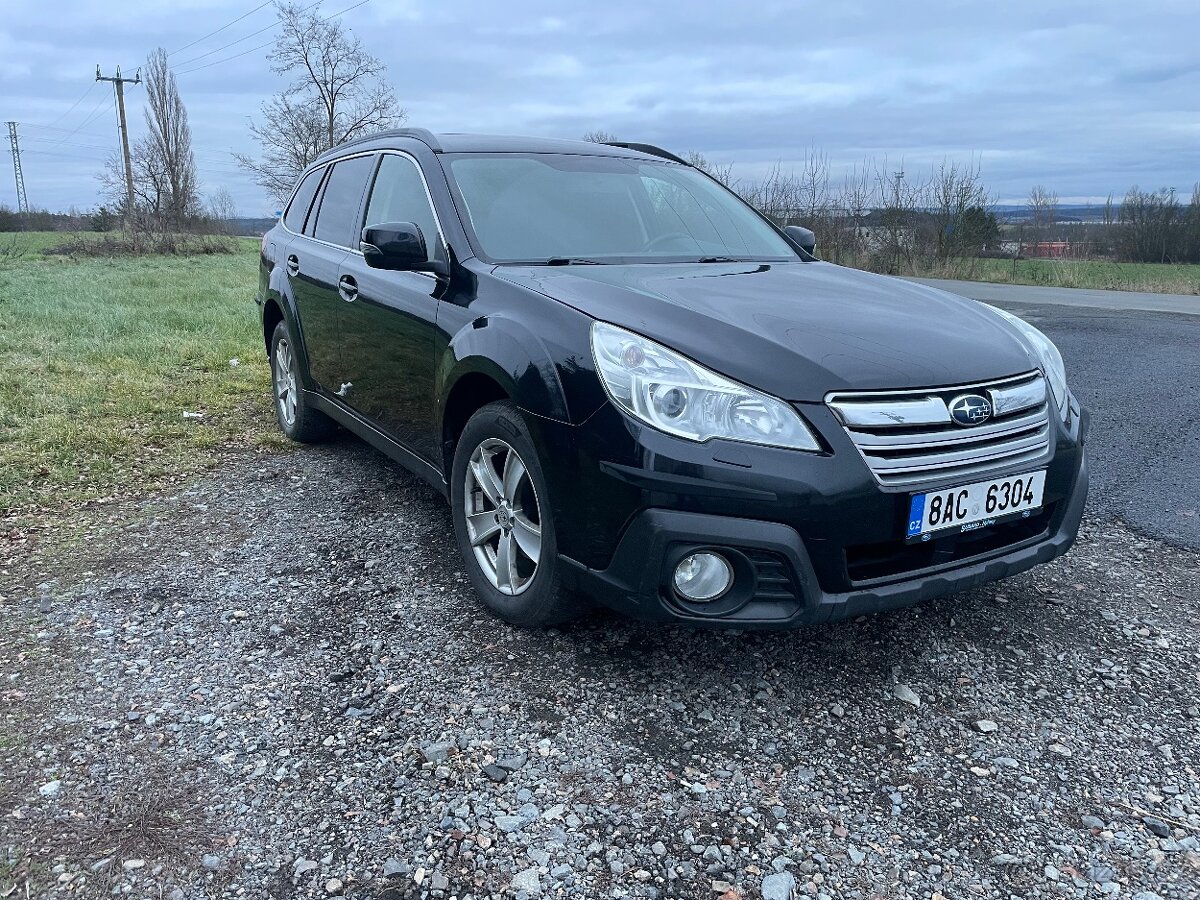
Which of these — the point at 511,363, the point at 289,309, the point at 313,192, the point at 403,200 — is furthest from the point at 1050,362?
the point at 313,192

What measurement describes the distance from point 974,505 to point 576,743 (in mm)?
1316

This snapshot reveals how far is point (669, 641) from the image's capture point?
3.06 meters

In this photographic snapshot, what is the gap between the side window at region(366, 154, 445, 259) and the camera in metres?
3.58

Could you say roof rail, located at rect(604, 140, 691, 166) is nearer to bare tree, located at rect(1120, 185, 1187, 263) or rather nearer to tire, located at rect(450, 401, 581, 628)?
tire, located at rect(450, 401, 581, 628)

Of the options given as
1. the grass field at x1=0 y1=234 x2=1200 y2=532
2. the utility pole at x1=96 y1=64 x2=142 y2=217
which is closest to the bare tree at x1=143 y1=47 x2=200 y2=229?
the utility pole at x1=96 y1=64 x2=142 y2=217

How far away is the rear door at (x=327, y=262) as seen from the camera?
448cm

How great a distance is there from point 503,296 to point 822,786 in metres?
1.81

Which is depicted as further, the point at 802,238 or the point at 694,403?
the point at 802,238

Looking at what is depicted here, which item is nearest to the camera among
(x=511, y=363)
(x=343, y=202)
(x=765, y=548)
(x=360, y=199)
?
(x=765, y=548)

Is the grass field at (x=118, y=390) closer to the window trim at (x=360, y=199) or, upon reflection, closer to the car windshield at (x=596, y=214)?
the window trim at (x=360, y=199)

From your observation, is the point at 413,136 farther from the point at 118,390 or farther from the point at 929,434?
the point at 118,390

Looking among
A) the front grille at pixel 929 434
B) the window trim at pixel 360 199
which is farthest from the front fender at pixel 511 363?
the window trim at pixel 360 199

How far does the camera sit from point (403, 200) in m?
3.94

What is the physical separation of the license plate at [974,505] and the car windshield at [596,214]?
153 centimetres
